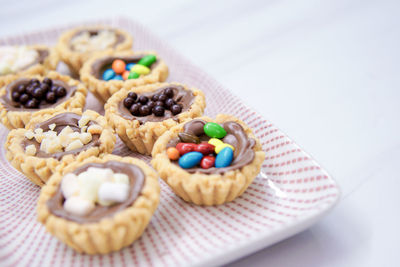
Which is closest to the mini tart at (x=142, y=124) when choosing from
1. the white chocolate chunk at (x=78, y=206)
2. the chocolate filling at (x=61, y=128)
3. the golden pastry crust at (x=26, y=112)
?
the chocolate filling at (x=61, y=128)

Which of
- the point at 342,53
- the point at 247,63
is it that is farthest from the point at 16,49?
the point at 342,53

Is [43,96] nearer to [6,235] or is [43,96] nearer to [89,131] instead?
[89,131]

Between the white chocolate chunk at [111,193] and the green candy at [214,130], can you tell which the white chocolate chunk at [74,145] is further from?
the green candy at [214,130]

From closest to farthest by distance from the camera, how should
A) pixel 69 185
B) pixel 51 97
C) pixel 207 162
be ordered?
1. pixel 69 185
2. pixel 207 162
3. pixel 51 97

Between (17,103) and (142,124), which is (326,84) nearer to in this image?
(142,124)

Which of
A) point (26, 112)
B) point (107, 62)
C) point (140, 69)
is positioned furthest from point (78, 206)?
point (107, 62)

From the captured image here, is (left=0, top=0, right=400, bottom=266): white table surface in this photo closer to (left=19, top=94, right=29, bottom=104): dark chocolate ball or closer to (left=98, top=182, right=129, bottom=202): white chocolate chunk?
(left=98, top=182, right=129, bottom=202): white chocolate chunk
